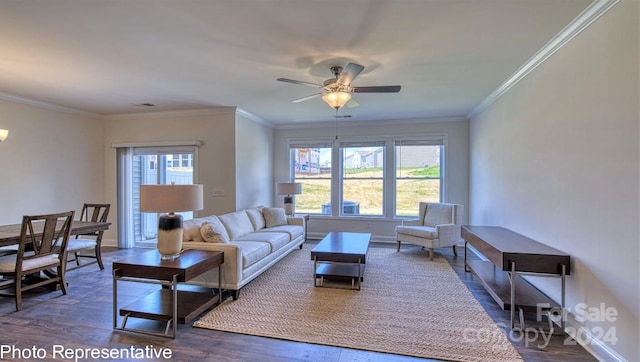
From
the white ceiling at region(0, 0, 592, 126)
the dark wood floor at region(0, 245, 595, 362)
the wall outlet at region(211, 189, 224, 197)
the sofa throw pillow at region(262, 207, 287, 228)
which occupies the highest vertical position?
the white ceiling at region(0, 0, 592, 126)

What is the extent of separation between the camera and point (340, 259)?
148 inches

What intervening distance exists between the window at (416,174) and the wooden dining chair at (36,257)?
5526 millimetres

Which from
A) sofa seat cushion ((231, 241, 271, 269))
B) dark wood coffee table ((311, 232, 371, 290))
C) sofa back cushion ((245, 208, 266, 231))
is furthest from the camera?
sofa back cushion ((245, 208, 266, 231))

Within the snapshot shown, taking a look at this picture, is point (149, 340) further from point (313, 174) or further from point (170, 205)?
point (313, 174)

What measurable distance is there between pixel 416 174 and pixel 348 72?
3974 mm

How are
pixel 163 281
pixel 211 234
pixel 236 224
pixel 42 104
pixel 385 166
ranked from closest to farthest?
pixel 163 281 → pixel 211 234 → pixel 236 224 → pixel 42 104 → pixel 385 166

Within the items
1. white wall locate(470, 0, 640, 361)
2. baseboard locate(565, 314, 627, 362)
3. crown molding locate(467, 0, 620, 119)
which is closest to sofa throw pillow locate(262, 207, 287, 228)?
white wall locate(470, 0, 640, 361)

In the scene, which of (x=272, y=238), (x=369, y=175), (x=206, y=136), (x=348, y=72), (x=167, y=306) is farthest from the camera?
(x=369, y=175)

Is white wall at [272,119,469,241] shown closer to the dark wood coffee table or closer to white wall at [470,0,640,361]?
the dark wood coffee table

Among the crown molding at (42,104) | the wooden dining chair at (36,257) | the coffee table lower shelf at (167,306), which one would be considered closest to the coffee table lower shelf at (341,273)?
the coffee table lower shelf at (167,306)

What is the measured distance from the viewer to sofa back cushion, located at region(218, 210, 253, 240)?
14.4 feet

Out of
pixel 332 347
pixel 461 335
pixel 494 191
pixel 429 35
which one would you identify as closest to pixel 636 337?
pixel 461 335

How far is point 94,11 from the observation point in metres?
2.31

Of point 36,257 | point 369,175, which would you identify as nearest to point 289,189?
point 369,175
